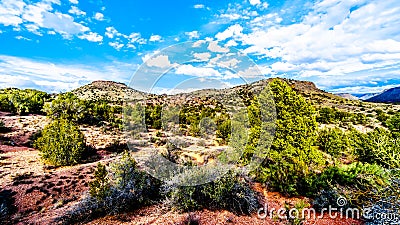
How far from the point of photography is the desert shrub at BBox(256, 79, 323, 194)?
Result: 361 inches

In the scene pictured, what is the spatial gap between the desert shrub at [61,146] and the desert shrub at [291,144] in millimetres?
11299

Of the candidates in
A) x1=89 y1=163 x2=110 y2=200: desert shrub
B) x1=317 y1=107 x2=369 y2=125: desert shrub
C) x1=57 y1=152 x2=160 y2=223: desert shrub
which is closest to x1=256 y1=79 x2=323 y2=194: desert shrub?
x1=57 y1=152 x2=160 y2=223: desert shrub

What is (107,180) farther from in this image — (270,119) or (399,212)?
(399,212)

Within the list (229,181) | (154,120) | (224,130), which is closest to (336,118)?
(224,130)

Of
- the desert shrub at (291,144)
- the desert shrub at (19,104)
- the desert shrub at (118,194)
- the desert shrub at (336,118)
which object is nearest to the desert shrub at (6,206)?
the desert shrub at (118,194)

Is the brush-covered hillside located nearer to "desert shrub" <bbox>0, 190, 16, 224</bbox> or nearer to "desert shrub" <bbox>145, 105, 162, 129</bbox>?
"desert shrub" <bbox>0, 190, 16, 224</bbox>

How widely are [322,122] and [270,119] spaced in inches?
925

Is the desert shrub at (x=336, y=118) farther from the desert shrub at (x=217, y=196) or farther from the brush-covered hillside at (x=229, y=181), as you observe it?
the desert shrub at (x=217, y=196)

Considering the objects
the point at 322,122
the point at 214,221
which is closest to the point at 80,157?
the point at 214,221

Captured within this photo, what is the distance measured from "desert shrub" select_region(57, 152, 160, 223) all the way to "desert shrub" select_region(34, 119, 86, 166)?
6667 mm

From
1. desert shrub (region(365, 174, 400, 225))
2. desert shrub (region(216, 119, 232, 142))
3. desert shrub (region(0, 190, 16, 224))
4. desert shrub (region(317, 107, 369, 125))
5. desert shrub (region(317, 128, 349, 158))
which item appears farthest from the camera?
desert shrub (region(317, 107, 369, 125))

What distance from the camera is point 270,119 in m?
9.72

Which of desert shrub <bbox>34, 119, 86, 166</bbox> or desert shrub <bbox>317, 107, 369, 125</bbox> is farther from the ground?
desert shrub <bbox>317, 107, 369, 125</bbox>

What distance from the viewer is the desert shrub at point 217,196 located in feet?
24.4
